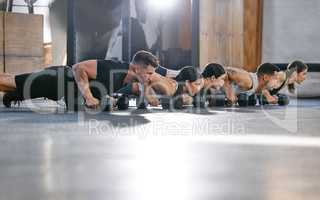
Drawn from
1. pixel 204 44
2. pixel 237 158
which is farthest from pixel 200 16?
pixel 237 158

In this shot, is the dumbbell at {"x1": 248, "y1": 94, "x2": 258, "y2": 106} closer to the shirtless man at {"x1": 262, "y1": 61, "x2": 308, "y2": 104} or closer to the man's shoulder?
the shirtless man at {"x1": 262, "y1": 61, "x2": 308, "y2": 104}

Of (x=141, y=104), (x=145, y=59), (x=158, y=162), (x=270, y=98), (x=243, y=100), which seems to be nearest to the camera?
(x=158, y=162)

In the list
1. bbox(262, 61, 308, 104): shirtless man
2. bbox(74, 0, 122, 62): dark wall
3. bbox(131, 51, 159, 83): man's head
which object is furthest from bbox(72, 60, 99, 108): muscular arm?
bbox(74, 0, 122, 62): dark wall

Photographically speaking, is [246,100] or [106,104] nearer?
[106,104]

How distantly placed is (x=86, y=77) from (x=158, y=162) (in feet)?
5.95

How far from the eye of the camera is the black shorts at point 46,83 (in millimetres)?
3090

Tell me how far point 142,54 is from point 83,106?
617 millimetres

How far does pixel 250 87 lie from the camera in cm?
380

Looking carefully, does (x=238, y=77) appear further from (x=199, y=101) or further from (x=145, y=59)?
(x=145, y=59)

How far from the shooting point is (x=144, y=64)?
295cm

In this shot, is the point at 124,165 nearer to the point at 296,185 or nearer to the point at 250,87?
the point at 296,185

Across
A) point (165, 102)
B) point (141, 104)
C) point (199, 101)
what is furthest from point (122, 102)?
point (199, 101)

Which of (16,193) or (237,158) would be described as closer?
(16,193)

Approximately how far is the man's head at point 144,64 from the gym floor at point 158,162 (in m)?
0.88
